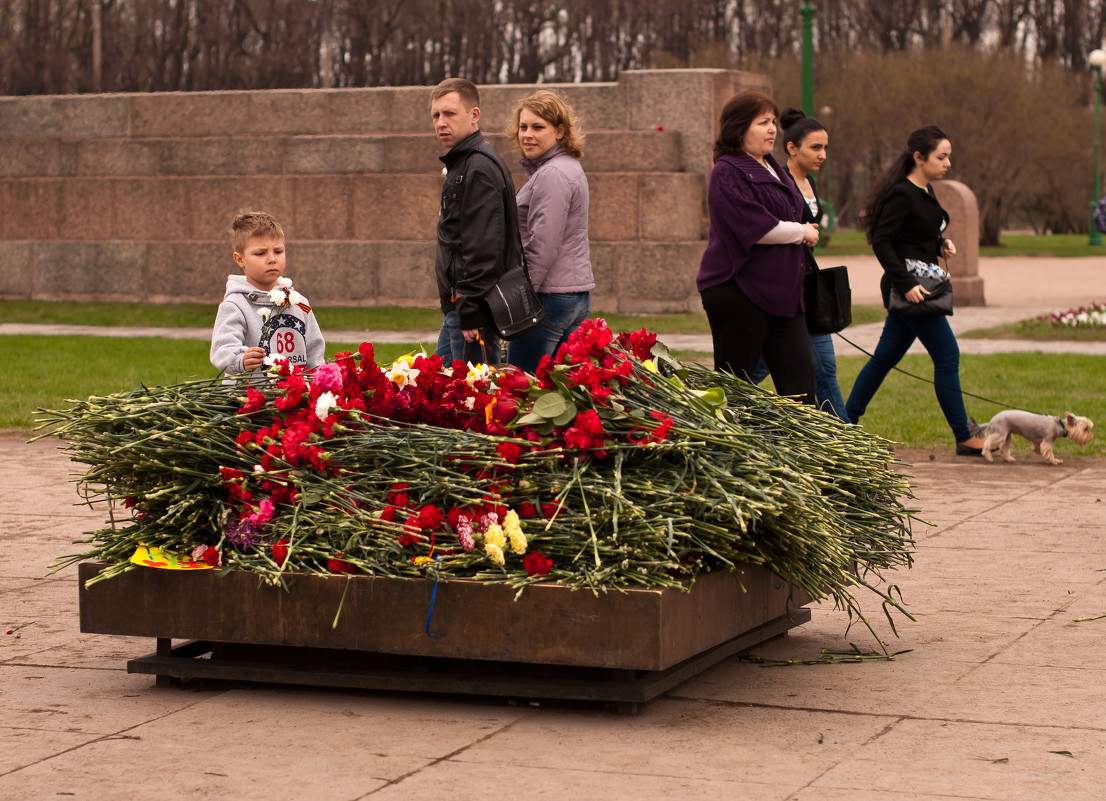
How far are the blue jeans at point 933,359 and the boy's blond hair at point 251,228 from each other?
439cm

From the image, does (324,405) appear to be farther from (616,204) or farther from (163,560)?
(616,204)

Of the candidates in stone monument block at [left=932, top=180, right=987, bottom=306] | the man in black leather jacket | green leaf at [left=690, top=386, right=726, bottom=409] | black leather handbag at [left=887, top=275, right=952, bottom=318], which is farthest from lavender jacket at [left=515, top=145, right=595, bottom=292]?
stone monument block at [left=932, top=180, right=987, bottom=306]

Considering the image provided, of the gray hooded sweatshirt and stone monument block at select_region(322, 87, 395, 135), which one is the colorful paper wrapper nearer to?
the gray hooded sweatshirt

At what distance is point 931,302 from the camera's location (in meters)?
8.73

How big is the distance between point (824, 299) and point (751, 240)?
0.91 meters

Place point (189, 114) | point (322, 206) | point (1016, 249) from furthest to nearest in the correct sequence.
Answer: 1. point (1016, 249)
2. point (189, 114)
3. point (322, 206)

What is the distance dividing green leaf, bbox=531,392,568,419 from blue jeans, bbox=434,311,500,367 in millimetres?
2153

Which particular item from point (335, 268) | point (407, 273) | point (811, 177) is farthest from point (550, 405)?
point (335, 268)

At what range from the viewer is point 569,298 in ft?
22.4

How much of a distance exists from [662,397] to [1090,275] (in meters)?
27.8

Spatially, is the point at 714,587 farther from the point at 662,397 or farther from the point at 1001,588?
the point at 1001,588

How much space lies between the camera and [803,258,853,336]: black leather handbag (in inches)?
272

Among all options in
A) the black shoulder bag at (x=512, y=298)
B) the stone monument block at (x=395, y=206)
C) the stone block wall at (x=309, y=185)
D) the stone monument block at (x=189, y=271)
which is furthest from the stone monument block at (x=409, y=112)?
the black shoulder bag at (x=512, y=298)

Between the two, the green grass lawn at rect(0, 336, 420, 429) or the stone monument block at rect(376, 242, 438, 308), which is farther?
the stone monument block at rect(376, 242, 438, 308)
